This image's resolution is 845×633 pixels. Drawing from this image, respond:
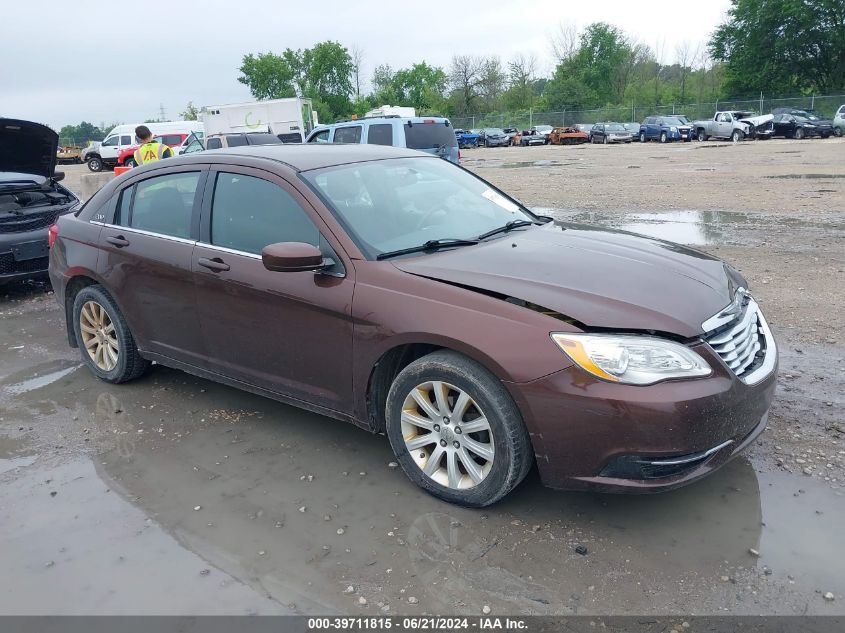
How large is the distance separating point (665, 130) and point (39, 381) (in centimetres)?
4193

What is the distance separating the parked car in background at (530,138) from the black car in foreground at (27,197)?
43.3 meters

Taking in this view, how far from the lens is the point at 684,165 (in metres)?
22.3

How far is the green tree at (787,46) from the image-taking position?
51438 mm

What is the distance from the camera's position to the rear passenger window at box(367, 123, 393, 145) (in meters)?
13.9

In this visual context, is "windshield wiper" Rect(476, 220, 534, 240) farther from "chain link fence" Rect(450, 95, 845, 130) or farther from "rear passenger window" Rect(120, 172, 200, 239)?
"chain link fence" Rect(450, 95, 845, 130)

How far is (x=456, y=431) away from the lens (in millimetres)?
3332

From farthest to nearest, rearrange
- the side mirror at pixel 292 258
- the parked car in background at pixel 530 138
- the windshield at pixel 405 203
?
the parked car in background at pixel 530 138 → the windshield at pixel 405 203 → the side mirror at pixel 292 258

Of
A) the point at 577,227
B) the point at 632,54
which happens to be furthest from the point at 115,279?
the point at 632,54

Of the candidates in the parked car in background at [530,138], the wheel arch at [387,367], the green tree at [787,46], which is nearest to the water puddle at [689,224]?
the wheel arch at [387,367]

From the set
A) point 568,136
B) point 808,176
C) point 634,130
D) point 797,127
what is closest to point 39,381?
point 808,176

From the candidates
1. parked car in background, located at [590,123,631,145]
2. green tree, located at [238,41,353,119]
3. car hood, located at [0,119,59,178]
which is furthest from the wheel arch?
green tree, located at [238,41,353,119]

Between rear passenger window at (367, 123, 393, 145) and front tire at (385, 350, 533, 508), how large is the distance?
11.1 meters

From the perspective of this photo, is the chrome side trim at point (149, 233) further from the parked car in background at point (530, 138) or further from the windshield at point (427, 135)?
the parked car in background at point (530, 138)

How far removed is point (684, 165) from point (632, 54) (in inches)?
2410
